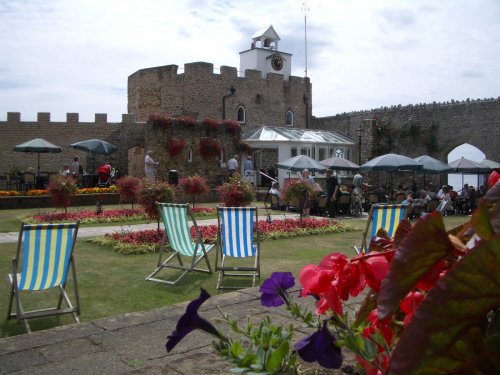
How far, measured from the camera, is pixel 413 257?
0.65 metres

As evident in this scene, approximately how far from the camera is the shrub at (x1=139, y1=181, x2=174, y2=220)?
9445 millimetres

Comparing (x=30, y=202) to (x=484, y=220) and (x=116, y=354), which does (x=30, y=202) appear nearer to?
(x=116, y=354)

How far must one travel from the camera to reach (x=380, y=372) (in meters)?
0.81

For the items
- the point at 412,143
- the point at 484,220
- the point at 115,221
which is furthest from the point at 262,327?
the point at 412,143

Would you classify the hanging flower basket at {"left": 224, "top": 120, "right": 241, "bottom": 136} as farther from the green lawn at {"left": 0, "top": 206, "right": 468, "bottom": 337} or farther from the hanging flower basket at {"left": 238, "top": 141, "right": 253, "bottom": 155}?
the green lawn at {"left": 0, "top": 206, "right": 468, "bottom": 337}

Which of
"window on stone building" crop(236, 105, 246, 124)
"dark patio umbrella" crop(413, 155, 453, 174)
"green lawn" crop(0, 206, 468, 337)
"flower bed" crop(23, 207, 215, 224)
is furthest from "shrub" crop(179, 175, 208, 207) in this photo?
"window on stone building" crop(236, 105, 246, 124)

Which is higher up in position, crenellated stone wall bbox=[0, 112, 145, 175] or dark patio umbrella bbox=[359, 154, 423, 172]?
crenellated stone wall bbox=[0, 112, 145, 175]

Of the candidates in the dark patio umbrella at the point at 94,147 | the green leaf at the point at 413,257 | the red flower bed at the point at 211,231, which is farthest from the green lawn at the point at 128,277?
the dark patio umbrella at the point at 94,147

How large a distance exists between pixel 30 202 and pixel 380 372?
17459mm

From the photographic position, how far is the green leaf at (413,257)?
641 millimetres

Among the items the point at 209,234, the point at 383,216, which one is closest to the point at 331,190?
the point at 209,234

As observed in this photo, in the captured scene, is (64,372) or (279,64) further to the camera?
(279,64)

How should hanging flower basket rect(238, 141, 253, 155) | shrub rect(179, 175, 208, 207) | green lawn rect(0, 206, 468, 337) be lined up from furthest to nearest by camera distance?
hanging flower basket rect(238, 141, 253, 155), shrub rect(179, 175, 208, 207), green lawn rect(0, 206, 468, 337)

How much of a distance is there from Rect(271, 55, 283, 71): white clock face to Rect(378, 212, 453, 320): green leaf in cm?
3924
